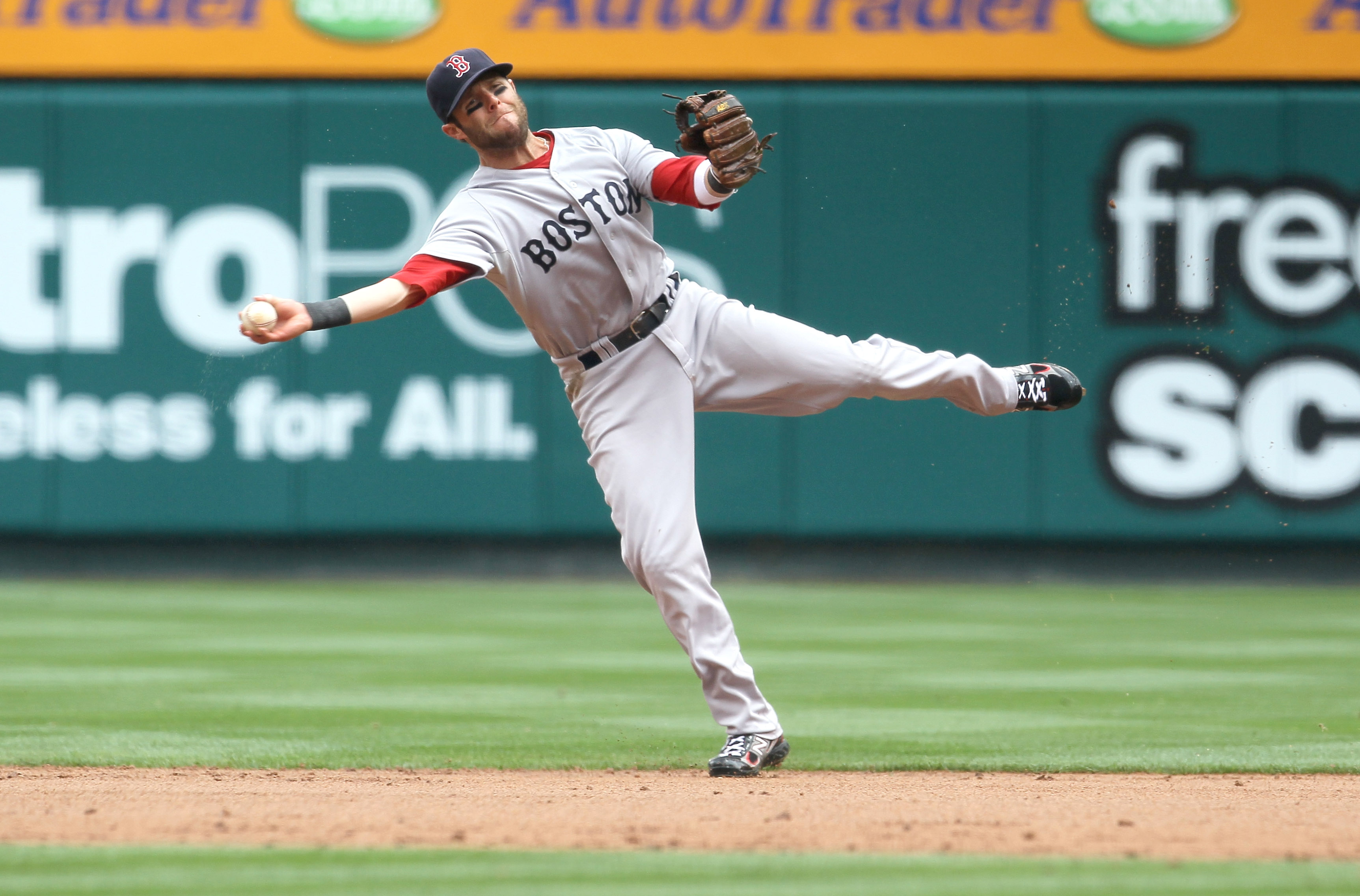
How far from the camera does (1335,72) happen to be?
1394cm

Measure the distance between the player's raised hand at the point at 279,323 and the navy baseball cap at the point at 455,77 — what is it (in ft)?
3.15

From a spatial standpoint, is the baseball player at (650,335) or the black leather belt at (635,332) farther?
the black leather belt at (635,332)

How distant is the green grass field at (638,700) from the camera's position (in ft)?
13.4

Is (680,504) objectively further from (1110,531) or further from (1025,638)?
(1110,531)

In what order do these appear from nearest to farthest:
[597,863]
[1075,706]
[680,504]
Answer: [597,863] → [680,504] → [1075,706]

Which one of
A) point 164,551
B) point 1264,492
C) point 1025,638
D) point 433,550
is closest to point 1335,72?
point 1264,492

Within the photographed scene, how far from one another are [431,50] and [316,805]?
981 centimetres

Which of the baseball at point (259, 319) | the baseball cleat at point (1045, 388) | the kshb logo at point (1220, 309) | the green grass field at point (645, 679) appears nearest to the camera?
the baseball at point (259, 319)

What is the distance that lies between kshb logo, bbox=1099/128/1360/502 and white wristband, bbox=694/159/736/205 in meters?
9.03

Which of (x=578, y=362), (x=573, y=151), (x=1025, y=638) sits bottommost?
(x=1025, y=638)

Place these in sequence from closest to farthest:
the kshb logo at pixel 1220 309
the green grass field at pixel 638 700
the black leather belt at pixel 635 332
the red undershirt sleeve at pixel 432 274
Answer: the green grass field at pixel 638 700, the red undershirt sleeve at pixel 432 274, the black leather belt at pixel 635 332, the kshb logo at pixel 1220 309

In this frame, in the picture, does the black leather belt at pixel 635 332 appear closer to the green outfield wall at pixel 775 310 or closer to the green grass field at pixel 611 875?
the green grass field at pixel 611 875

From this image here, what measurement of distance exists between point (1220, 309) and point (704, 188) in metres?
9.38

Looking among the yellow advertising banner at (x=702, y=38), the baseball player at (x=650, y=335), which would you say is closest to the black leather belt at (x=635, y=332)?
the baseball player at (x=650, y=335)
